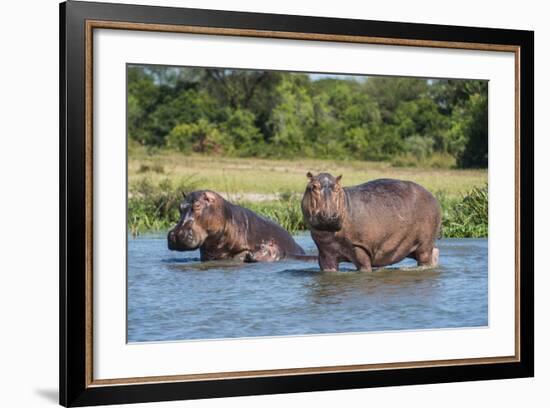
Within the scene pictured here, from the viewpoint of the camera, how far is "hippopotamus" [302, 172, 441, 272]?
30.6 feet

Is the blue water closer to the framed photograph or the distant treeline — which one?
the framed photograph

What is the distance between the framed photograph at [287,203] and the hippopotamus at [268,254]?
0.7 inches

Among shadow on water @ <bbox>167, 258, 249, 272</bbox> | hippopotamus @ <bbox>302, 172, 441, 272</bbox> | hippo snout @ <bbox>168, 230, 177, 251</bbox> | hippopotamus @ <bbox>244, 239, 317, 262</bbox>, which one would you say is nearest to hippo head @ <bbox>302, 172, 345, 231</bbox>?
hippopotamus @ <bbox>302, 172, 441, 272</bbox>

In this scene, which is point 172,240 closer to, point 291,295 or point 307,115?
point 291,295

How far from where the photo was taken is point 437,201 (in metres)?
9.68

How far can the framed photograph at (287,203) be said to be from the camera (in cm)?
847

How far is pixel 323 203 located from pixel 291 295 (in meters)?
0.82

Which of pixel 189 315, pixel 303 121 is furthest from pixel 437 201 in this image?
pixel 189 315

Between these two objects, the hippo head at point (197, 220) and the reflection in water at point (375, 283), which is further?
the reflection in water at point (375, 283)

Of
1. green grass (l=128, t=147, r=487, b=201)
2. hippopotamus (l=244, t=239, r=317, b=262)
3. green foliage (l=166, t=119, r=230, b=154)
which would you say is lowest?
hippopotamus (l=244, t=239, r=317, b=262)

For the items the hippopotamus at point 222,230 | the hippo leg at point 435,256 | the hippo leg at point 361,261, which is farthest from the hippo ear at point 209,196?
the hippo leg at point 435,256

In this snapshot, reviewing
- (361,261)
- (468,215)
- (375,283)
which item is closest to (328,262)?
(361,261)

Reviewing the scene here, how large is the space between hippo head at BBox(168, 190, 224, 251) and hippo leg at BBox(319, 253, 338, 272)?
2.74 feet

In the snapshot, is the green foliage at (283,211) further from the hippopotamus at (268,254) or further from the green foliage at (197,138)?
the green foliage at (197,138)
